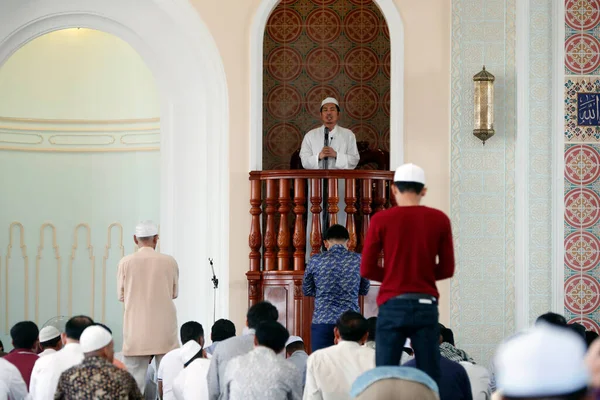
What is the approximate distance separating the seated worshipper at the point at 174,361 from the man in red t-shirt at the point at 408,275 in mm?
1969

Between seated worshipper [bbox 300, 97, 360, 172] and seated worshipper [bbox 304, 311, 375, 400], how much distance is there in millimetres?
3614

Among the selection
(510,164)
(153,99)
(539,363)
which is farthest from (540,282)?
(539,363)

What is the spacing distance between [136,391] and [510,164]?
5.26 meters

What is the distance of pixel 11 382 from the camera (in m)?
5.43

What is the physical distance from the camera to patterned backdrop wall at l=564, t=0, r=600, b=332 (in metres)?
8.59

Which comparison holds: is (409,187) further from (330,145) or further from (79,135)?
(79,135)

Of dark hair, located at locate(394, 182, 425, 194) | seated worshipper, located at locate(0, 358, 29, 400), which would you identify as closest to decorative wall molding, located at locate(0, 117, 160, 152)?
seated worshipper, located at locate(0, 358, 29, 400)

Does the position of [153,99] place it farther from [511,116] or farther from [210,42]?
[511,116]

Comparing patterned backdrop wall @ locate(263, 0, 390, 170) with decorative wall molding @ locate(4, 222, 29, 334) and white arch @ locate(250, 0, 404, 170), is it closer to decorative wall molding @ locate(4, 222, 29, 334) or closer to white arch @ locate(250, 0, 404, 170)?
white arch @ locate(250, 0, 404, 170)

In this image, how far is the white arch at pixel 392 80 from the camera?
29.0 ft

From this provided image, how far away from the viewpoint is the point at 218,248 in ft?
29.6

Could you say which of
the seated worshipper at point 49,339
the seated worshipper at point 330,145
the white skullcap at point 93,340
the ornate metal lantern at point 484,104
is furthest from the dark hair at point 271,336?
the ornate metal lantern at point 484,104

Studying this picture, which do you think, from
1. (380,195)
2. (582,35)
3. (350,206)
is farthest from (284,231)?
(582,35)

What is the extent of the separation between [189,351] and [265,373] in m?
1.69
